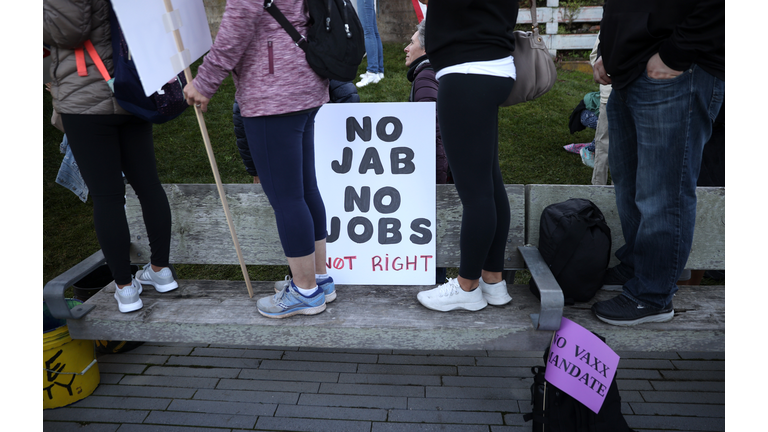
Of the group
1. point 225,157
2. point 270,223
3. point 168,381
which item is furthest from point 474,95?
point 225,157

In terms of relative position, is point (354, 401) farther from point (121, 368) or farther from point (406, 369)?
point (121, 368)

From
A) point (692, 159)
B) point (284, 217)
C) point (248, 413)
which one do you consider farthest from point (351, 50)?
point (248, 413)

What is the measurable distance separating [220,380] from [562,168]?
4181 mm

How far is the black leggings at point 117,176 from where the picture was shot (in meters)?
A: 2.21

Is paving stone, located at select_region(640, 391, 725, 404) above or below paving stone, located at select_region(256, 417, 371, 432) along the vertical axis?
above

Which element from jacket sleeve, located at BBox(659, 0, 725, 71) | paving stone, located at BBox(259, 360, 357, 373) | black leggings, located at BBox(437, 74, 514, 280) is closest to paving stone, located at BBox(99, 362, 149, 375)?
paving stone, located at BBox(259, 360, 357, 373)

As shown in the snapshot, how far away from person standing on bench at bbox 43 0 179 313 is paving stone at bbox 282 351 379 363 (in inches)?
34.0

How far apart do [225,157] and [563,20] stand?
6777mm

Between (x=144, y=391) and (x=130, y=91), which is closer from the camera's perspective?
(x=130, y=91)

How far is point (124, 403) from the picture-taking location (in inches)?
98.4

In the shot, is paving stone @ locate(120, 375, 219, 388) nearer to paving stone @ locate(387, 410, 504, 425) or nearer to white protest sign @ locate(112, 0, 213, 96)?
paving stone @ locate(387, 410, 504, 425)

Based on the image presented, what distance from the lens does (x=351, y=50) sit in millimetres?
2100

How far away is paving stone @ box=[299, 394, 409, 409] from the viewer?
2443mm

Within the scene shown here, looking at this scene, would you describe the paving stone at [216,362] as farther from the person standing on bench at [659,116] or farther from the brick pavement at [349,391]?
the person standing on bench at [659,116]
